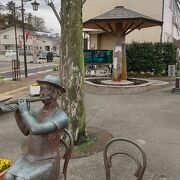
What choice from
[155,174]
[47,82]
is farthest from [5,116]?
[47,82]

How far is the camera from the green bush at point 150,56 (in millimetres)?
17797

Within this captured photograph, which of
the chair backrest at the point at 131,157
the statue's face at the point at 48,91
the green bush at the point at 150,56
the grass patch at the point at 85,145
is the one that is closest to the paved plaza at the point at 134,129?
the grass patch at the point at 85,145

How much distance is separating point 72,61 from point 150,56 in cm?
1218

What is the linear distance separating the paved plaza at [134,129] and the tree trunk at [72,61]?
102 centimetres

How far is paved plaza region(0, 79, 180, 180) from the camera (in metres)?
5.15

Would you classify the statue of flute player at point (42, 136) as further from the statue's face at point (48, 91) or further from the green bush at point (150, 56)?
the green bush at point (150, 56)

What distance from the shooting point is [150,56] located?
17.8 m

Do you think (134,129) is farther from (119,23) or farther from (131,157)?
(119,23)

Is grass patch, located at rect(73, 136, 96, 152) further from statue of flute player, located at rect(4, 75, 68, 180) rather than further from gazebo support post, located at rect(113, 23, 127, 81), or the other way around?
gazebo support post, located at rect(113, 23, 127, 81)

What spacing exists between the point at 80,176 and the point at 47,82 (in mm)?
2331

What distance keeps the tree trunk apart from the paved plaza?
102cm

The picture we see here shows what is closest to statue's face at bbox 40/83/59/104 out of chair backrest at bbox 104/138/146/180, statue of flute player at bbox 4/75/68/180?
statue of flute player at bbox 4/75/68/180

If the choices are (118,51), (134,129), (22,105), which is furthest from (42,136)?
(118,51)

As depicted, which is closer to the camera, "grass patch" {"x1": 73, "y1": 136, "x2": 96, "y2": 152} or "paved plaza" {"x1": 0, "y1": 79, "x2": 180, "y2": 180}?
"paved plaza" {"x1": 0, "y1": 79, "x2": 180, "y2": 180}
